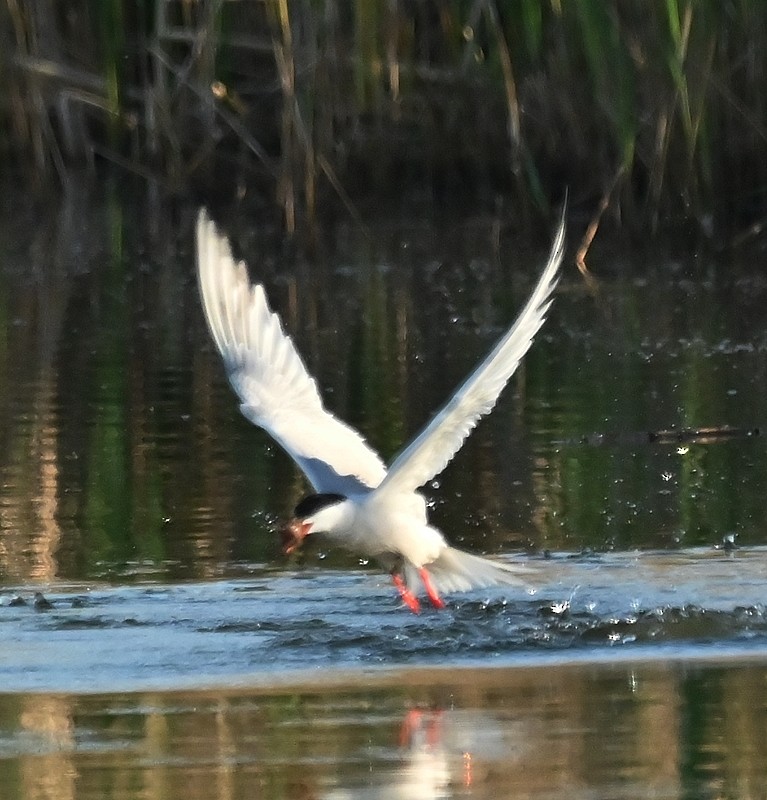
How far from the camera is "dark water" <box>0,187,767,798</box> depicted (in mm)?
5668

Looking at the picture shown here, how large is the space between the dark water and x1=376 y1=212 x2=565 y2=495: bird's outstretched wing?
59cm

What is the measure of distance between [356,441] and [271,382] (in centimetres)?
40

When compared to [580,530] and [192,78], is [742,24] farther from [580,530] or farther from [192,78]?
[580,530]

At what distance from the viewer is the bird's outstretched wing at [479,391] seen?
7.19 meters

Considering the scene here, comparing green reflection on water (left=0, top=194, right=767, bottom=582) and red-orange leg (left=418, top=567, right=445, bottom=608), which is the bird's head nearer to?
red-orange leg (left=418, top=567, right=445, bottom=608)

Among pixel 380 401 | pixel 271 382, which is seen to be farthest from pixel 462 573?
pixel 380 401

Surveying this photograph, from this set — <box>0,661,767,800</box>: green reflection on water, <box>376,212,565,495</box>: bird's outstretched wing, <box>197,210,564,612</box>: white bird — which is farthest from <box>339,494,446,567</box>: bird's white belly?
<box>0,661,767,800</box>: green reflection on water

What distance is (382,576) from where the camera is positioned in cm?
849

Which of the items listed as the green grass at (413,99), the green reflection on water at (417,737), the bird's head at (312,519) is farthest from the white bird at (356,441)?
the green grass at (413,99)

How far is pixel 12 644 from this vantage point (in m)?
7.22

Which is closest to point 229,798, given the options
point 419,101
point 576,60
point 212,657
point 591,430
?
point 212,657

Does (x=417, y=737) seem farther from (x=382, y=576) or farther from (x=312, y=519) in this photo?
(x=382, y=576)

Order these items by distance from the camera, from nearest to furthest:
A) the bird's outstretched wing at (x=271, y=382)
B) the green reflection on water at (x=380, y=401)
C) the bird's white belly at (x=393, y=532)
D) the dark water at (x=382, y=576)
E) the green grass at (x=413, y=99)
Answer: the dark water at (x=382, y=576) < the bird's white belly at (x=393, y=532) < the bird's outstretched wing at (x=271, y=382) < the green reflection on water at (x=380, y=401) < the green grass at (x=413, y=99)

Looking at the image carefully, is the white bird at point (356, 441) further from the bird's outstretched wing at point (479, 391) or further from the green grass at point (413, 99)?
the green grass at point (413, 99)
